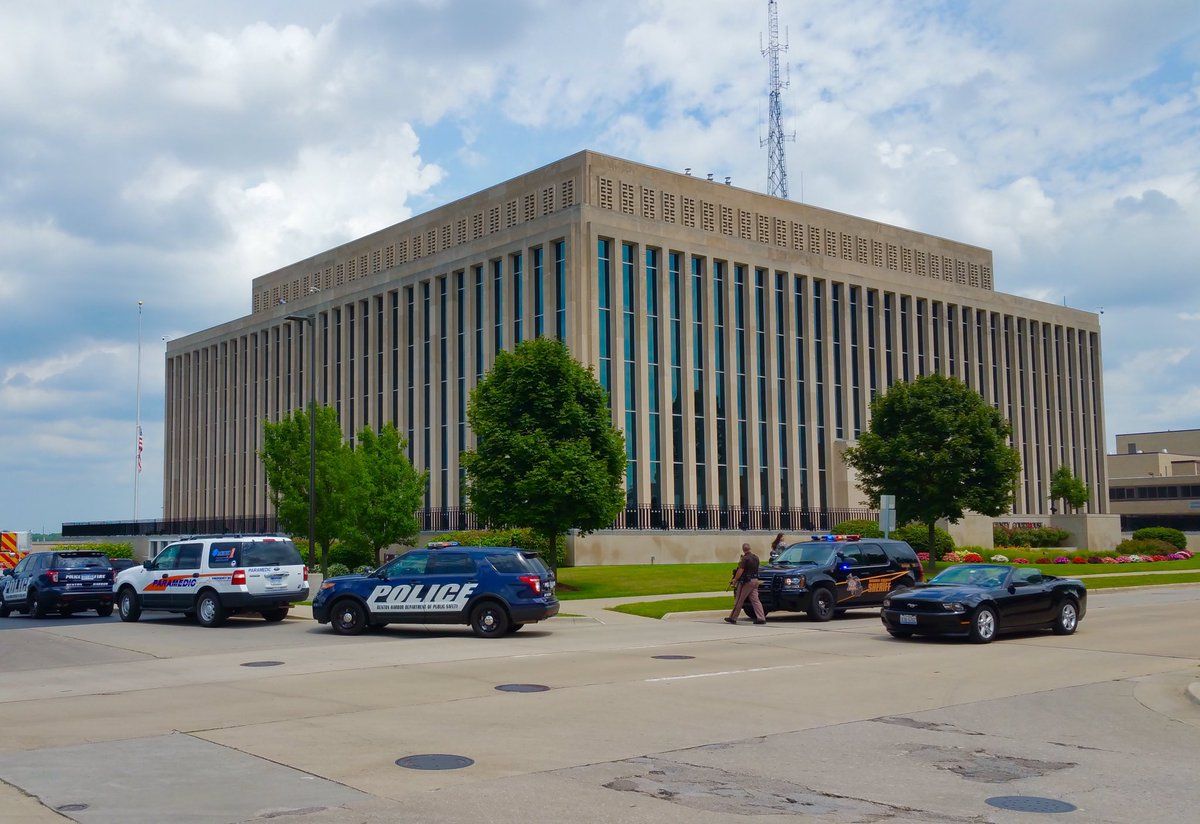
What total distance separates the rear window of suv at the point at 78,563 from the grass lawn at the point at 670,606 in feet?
43.5

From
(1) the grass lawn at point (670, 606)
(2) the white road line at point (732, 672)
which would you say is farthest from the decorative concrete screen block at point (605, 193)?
(2) the white road line at point (732, 672)

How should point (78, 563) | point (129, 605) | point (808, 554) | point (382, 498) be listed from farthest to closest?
point (382, 498) → point (78, 563) → point (129, 605) → point (808, 554)

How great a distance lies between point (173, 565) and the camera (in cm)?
2514

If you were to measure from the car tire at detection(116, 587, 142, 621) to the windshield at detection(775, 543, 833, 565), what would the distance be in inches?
584

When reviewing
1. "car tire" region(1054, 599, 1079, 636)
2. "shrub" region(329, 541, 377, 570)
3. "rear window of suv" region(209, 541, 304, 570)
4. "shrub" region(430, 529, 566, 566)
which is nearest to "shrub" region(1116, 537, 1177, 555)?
"shrub" region(430, 529, 566, 566)

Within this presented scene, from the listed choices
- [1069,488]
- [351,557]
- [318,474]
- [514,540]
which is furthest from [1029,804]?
[1069,488]

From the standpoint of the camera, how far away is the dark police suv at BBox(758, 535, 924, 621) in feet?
79.6

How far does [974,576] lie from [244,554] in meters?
15.1

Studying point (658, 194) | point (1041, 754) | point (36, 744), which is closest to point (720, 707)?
point (1041, 754)

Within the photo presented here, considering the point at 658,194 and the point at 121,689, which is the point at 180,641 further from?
the point at 658,194

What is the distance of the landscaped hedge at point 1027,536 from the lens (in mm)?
56359

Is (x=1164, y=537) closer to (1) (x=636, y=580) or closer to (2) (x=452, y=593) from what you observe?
(1) (x=636, y=580)

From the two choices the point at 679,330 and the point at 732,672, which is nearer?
the point at 732,672

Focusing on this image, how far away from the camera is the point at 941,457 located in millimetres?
40469
